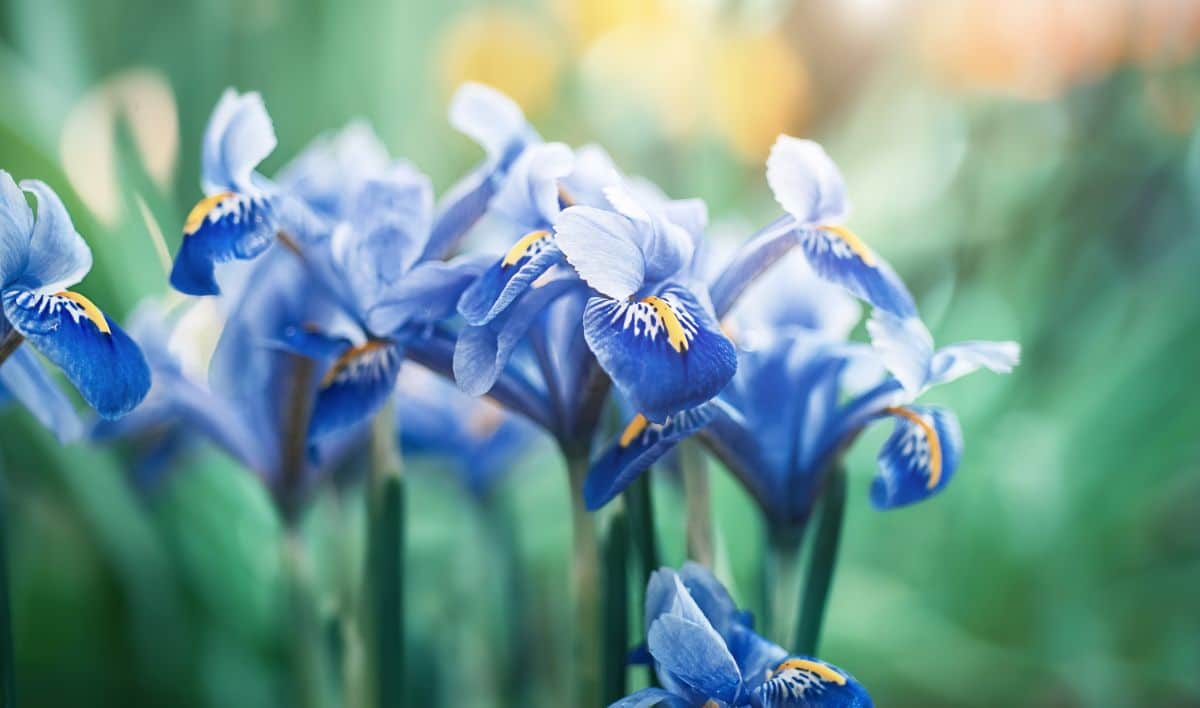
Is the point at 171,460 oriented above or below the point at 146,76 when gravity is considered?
below

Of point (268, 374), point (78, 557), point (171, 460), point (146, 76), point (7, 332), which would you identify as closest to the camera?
point (7, 332)

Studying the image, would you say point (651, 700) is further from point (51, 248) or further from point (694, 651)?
point (51, 248)

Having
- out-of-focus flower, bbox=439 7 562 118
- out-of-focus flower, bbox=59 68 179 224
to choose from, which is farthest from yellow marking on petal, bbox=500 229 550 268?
out-of-focus flower, bbox=439 7 562 118

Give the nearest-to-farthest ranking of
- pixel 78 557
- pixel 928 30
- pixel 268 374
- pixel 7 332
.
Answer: pixel 7 332 → pixel 268 374 → pixel 78 557 → pixel 928 30

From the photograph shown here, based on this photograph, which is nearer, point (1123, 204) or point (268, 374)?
point (268, 374)

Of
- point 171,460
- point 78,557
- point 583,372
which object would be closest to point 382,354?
point 583,372

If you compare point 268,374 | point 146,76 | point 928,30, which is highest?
point 928,30

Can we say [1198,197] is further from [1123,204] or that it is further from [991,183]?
[991,183]
